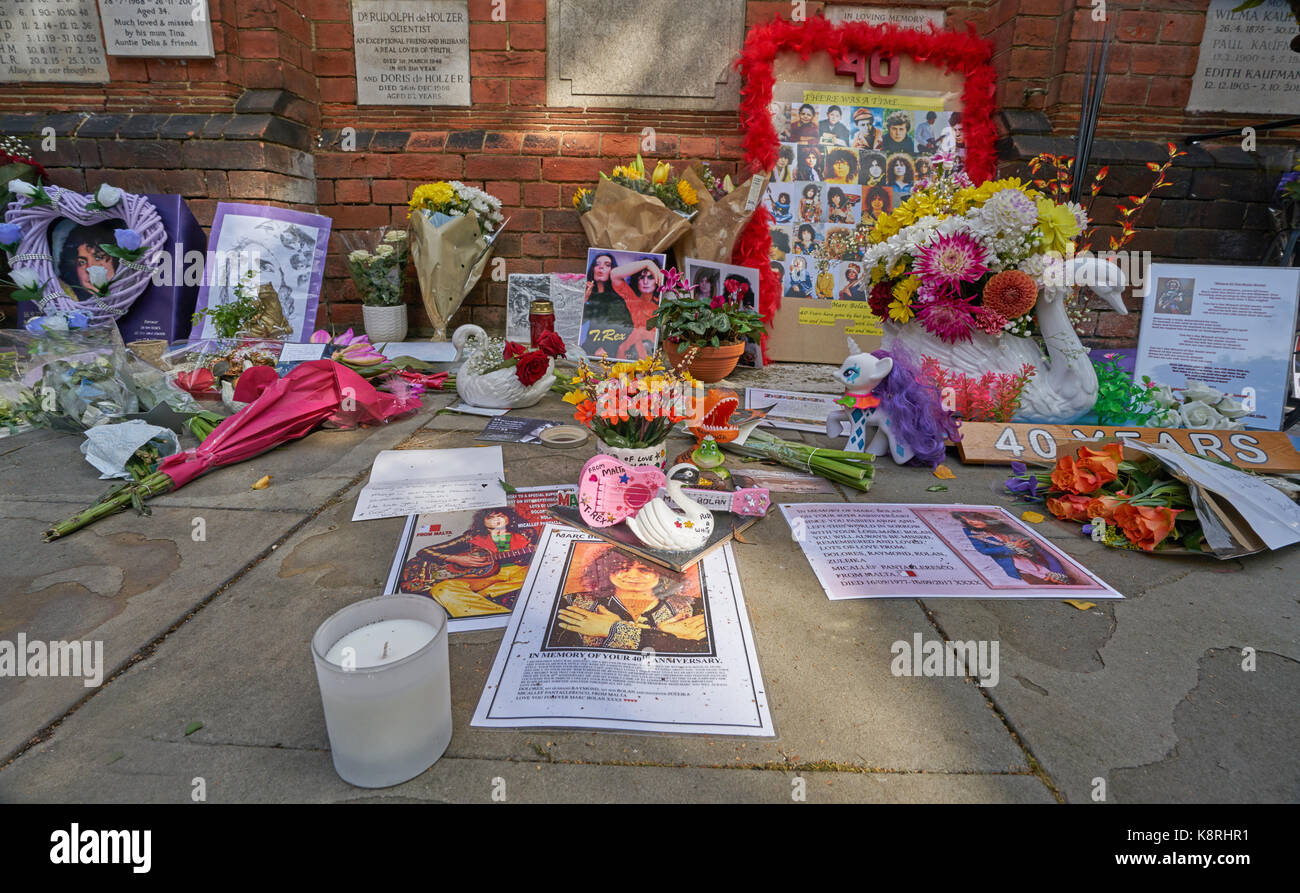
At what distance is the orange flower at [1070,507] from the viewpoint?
6.21 ft

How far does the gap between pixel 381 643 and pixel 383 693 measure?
104 millimetres

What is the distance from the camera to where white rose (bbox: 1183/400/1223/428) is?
101 inches

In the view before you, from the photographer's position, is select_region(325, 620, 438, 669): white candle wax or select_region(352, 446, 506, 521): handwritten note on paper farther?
select_region(352, 446, 506, 521): handwritten note on paper

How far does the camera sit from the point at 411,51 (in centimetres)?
432

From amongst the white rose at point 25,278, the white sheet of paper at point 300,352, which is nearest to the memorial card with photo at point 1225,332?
the white sheet of paper at point 300,352

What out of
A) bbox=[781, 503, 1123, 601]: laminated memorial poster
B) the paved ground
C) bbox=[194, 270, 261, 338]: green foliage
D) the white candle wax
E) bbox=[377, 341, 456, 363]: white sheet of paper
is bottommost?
the paved ground

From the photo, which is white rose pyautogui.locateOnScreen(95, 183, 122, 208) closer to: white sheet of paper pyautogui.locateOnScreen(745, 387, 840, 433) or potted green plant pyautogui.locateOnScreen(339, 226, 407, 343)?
potted green plant pyautogui.locateOnScreen(339, 226, 407, 343)

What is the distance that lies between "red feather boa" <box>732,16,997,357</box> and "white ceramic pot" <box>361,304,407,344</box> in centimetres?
222

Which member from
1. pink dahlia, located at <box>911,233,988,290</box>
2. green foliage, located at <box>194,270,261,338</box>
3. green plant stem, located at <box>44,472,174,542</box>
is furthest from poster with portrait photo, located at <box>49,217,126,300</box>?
pink dahlia, located at <box>911,233,988,290</box>

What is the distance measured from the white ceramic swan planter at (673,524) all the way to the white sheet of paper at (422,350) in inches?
96.8

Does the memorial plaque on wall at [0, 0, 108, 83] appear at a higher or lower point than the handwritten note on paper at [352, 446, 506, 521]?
higher

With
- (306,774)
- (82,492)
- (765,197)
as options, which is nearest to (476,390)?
(82,492)

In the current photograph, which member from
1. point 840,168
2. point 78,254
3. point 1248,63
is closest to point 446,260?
point 78,254

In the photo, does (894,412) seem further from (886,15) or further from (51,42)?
(51,42)
